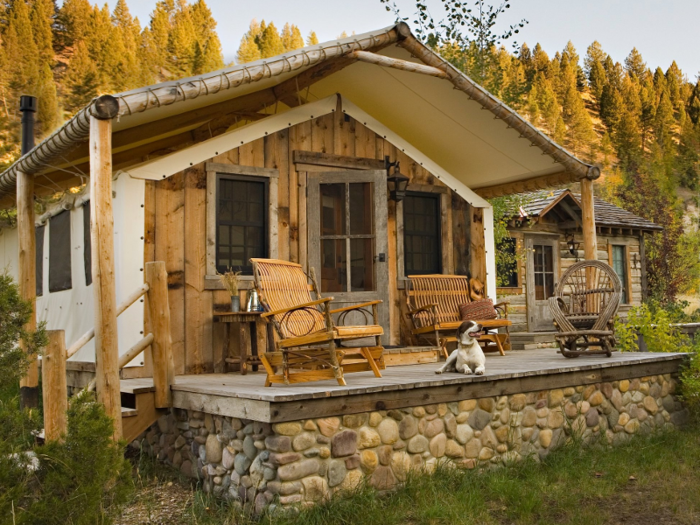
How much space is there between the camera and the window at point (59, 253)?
7430 millimetres

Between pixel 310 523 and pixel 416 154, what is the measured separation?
5.11 m

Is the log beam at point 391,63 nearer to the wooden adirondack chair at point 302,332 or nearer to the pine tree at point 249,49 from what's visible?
the wooden adirondack chair at point 302,332

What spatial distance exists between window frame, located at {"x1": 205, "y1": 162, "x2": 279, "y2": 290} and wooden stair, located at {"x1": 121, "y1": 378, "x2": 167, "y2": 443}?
165 cm

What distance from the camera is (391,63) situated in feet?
21.0

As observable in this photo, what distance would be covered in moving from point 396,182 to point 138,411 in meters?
3.91

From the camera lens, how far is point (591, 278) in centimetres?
763

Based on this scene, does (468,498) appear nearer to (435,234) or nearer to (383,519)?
(383,519)

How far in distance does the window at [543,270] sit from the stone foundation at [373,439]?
8559 millimetres

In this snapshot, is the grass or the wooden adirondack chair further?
the wooden adirondack chair

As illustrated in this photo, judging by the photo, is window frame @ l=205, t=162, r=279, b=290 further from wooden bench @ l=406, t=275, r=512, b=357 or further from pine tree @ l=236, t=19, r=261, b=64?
pine tree @ l=236, t=19, r=261, b=64

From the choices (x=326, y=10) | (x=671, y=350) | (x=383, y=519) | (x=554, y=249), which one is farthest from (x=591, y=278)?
(x=326, y=10)

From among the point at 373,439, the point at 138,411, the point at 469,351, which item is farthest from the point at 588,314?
the point at 138,411

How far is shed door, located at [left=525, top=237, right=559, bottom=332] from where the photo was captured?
14.5 meters

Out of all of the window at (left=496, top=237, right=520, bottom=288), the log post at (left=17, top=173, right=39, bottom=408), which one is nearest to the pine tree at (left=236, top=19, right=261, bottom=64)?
the window at (left=496, top=237, right=520, bottom=288)
